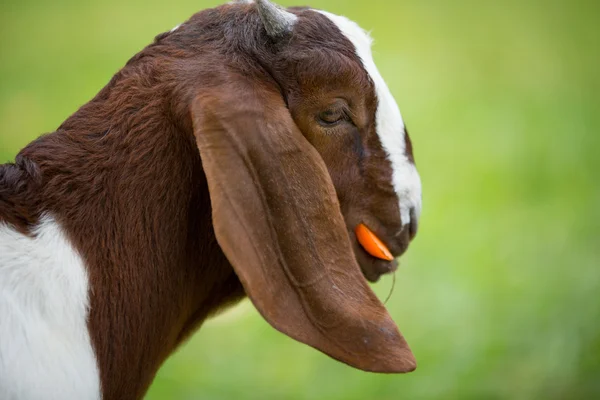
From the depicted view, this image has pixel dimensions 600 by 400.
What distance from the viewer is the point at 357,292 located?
3053mm

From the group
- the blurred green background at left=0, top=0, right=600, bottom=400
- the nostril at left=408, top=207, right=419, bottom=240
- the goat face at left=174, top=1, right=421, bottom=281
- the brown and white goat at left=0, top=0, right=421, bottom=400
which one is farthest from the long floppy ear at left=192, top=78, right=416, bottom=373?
the blurred green background at left=0, top=0, right=600, bottom=400

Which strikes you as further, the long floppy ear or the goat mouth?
the goat mouth

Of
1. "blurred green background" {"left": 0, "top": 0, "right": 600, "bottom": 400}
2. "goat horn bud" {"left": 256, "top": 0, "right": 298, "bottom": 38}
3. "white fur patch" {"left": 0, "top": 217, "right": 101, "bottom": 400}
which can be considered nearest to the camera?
"white fur patch" {"left": 0, "top": 217, "right": 101, "bottom": 400}

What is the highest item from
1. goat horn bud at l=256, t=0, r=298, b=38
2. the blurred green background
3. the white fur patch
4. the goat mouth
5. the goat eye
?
goat horn bud at l=256, t=0, r=298, b=38

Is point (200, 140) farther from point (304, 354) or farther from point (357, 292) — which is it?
point (304, 354)

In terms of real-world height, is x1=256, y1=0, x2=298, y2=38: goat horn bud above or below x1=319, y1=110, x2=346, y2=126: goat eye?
above

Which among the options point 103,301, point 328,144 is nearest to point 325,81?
point 328,144

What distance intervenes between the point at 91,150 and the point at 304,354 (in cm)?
373

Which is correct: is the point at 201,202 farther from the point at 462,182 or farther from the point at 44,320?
the point at 462,182

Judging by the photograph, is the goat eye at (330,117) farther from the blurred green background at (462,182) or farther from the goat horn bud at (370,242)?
the blurred green background at (462,182)

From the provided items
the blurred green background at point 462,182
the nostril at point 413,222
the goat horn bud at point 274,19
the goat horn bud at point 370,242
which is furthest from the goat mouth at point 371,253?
the blurred green background at point 462,182

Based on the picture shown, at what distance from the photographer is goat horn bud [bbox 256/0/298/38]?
315 centimetres

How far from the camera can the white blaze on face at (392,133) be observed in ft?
11.0

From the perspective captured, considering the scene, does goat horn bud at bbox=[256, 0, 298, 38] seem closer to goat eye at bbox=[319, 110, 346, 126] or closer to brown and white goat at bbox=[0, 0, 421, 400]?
brown and white goat at bbox=[0, 0, 421, 400]
